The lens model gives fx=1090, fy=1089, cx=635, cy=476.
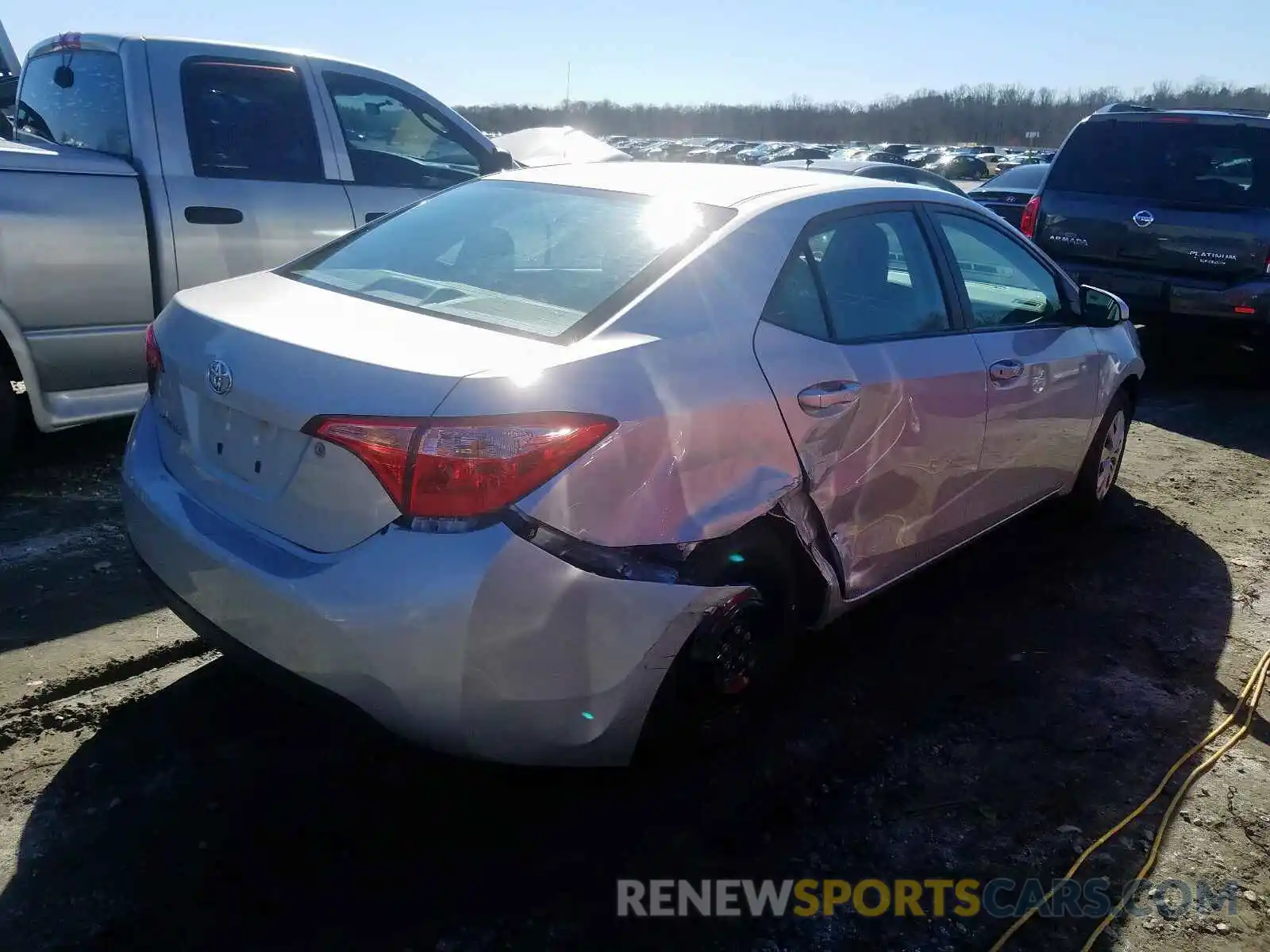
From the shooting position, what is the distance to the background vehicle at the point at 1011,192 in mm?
12470

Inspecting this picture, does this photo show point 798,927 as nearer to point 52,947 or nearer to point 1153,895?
point 1153,895

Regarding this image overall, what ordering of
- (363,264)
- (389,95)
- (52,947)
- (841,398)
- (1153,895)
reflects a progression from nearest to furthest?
(52,947)
(1153,895)
(841,398)
(363,264)
(389,95)

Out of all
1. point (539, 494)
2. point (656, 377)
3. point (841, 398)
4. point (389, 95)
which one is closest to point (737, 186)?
point (841, 398)

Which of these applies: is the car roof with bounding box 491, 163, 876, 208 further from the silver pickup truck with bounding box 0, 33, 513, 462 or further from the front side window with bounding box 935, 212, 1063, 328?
the silver pickup truck with bounding box 0, 33, 513, 462

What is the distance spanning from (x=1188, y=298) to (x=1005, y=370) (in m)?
4.61

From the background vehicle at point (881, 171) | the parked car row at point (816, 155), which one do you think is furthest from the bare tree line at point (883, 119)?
the background vehicle at point (881, 171)

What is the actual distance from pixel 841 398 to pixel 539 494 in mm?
1106

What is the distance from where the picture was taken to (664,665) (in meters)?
2.60

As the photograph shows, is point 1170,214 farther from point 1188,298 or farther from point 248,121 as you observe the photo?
point 248,121

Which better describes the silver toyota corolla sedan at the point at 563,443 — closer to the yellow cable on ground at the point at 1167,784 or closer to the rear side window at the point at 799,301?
the rear side window at the point at 799,301

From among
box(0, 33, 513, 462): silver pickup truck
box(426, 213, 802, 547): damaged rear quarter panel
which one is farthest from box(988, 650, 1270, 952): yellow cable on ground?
box(0, 33, 513, 462): silver pickup truck

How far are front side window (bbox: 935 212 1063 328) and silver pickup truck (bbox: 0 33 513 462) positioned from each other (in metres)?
2.91

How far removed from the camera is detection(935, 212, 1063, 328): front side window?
3.90 m

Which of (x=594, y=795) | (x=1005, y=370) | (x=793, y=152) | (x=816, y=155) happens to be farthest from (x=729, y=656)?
(x=793, y=152)
